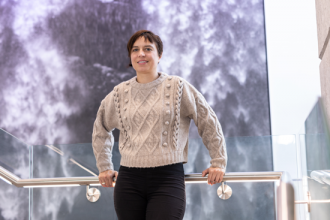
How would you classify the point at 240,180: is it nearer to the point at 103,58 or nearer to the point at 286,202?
the point at 286,202

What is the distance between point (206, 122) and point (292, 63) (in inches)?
108

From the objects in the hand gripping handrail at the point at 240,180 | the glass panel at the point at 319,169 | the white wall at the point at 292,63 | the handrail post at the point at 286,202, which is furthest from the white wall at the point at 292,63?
the handrail post at the point at 286,202

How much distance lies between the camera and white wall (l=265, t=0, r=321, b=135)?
3994 mm

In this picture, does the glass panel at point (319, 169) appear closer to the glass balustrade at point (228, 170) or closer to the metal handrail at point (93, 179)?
the glass balustrade at point (228, 170)

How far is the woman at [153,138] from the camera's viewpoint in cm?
159

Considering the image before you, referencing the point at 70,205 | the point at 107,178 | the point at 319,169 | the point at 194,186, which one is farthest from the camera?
the point at 70,205

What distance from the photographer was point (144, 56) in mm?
1732

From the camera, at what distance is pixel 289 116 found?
4059 mm

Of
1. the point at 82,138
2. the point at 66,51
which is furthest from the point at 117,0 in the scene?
the point at 82,138

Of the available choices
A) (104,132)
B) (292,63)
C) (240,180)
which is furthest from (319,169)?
(292,63)

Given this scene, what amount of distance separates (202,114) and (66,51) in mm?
3504

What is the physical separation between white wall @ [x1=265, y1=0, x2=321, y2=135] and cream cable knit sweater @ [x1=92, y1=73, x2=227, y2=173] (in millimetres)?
2604

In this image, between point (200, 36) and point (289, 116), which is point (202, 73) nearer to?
point (200, 36)

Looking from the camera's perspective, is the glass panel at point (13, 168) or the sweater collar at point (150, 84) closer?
the sweater collar at point (150, 84)
